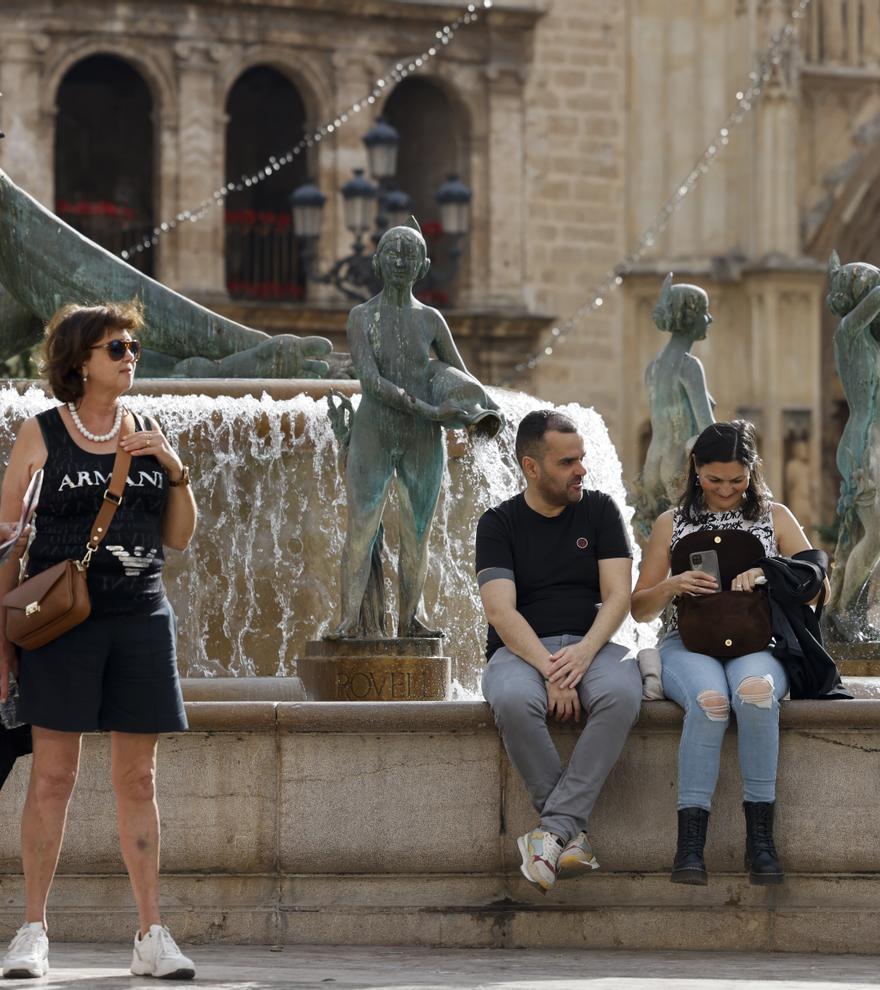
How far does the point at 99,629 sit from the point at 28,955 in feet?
2.64

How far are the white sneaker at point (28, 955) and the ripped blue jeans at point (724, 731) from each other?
176 cm

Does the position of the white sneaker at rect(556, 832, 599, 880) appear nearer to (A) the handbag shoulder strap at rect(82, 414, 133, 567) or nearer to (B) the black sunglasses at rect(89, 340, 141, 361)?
(A) the handbag shoulder strap at rect(82, 414, 133, 567)

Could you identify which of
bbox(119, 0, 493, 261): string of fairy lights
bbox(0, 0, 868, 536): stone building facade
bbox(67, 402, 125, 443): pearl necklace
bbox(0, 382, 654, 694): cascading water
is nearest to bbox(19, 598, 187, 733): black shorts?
bbox(67, 402, 125, 443): pearl necklace

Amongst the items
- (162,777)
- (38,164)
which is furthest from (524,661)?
(38,164)

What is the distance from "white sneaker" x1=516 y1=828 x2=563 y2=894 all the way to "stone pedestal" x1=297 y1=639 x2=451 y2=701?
2.65m

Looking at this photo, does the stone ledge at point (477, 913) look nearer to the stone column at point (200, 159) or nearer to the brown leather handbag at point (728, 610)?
the brown leather handbag at point (728, 610)

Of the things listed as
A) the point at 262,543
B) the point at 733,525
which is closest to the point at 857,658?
the point at 262,543

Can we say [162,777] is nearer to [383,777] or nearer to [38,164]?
[383,777]

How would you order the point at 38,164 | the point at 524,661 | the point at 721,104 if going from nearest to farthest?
the point at 524,661, the point at 38,164, the point at 721,104

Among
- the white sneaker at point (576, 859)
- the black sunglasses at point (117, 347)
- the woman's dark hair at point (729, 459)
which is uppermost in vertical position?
the black sunglasses at point (117, 347)

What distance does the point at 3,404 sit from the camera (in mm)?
11750

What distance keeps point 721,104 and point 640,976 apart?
27.4 metres

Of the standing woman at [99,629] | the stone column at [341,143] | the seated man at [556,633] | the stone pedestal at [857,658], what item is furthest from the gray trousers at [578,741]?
the stone column at [341,143]

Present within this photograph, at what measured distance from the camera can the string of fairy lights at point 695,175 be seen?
33.2 m
